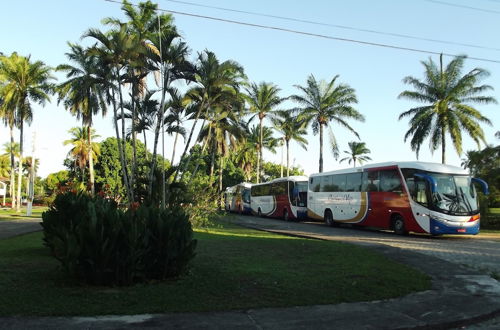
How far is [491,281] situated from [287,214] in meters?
25.4

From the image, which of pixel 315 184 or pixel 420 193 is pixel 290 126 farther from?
pixel 420 193

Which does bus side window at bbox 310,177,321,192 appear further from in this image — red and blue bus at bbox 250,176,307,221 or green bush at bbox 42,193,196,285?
green bush at bbox 42,193,196,285

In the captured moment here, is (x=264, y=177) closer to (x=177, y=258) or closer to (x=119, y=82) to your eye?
(x=119, y=82)

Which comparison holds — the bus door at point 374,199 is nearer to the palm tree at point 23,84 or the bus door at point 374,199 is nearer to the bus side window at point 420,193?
the bus side window at point 420,193

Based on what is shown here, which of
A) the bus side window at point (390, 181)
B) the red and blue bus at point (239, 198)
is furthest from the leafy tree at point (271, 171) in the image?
the bus side window at point (390, 181)

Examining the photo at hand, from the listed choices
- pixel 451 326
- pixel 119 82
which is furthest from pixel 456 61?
pixel 451 326

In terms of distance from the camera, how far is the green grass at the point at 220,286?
5.63 meters

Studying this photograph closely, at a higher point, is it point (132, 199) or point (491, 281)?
point (132, 199)

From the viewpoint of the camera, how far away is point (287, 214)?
3347cm

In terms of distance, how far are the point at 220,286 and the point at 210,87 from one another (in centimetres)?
1686

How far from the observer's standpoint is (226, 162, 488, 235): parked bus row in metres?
17.9

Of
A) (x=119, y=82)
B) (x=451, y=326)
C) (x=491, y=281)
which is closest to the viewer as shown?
(x=451, y=326)

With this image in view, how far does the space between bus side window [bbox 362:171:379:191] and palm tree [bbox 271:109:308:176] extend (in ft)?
56.5

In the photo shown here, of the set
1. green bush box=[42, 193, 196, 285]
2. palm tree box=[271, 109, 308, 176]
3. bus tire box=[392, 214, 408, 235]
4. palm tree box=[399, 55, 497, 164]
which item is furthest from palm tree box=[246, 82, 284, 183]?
green bush box=[42, 193, 196, 285]
